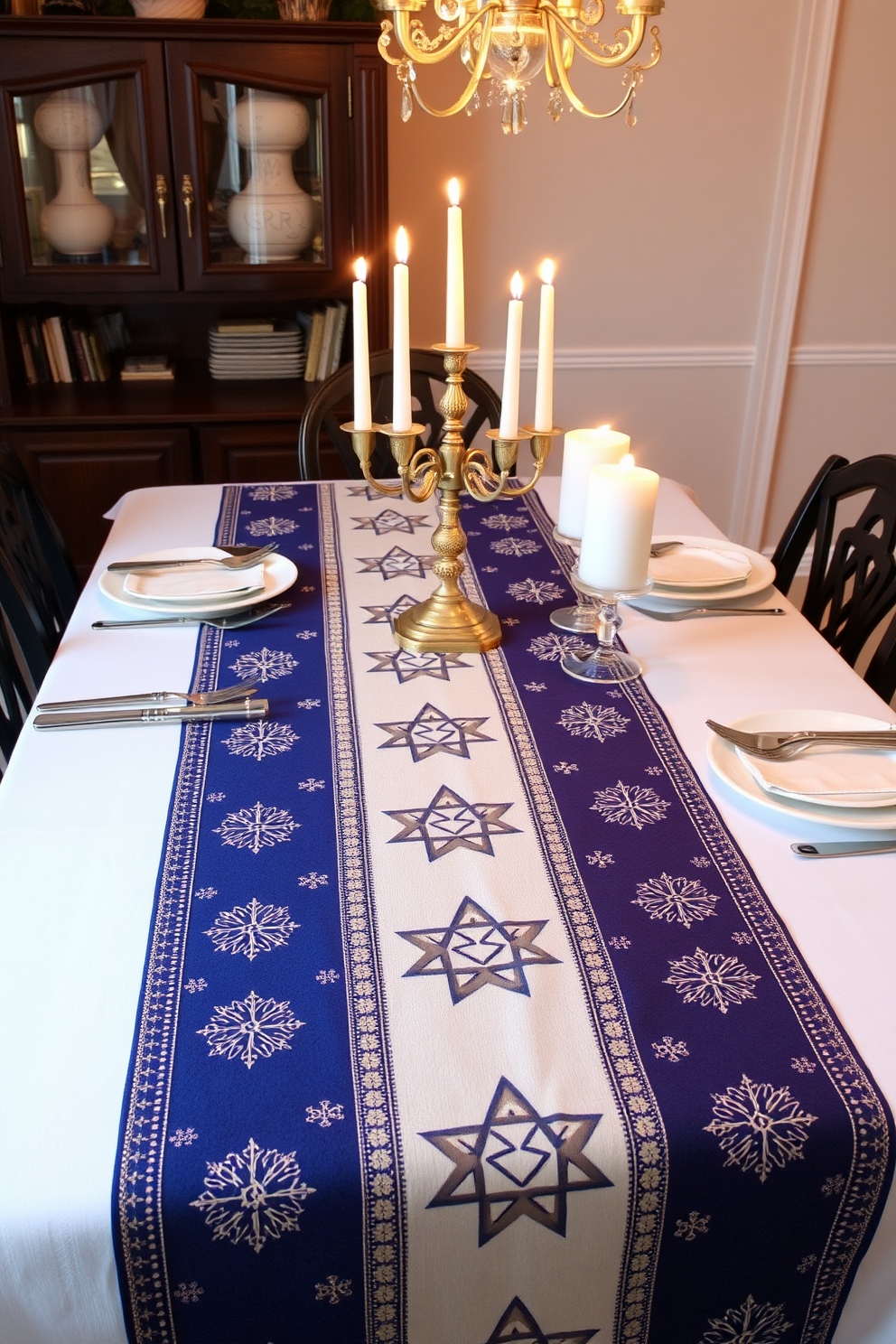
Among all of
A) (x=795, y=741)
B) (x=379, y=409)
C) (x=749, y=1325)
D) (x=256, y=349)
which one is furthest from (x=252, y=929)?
(x=256, y=349)

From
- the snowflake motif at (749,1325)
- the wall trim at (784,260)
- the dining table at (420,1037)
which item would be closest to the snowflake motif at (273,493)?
the dining table at (420,1037)

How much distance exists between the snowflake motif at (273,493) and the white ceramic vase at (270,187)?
3.20ft

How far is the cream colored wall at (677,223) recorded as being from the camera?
300 centimetres

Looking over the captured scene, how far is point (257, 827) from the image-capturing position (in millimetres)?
1045

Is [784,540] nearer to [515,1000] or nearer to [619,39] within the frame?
[619,39]

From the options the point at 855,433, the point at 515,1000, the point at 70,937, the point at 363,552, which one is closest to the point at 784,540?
the point at 363,552

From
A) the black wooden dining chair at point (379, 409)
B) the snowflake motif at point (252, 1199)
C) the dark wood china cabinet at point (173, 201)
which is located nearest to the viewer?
the snowflake motif at point (252, 1199)

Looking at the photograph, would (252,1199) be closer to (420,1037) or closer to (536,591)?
(420,1037)

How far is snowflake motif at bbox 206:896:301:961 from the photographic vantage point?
0.89 metres

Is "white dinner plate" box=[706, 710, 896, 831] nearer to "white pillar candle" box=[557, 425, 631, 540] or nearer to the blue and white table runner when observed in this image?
the blue and white table runner

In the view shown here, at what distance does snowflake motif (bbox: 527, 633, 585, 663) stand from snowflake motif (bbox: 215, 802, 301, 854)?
44 cm

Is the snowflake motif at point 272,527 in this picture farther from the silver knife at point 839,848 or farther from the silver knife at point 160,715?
the silver knife at point 839,848

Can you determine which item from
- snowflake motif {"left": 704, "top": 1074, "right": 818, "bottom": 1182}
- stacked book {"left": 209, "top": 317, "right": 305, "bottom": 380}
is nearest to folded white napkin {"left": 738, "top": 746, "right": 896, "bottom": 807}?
snowflake motif {"left": 704, "top": 1074, "right": 818, "bottom": 1182}

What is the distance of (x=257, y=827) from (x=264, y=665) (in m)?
0.34
